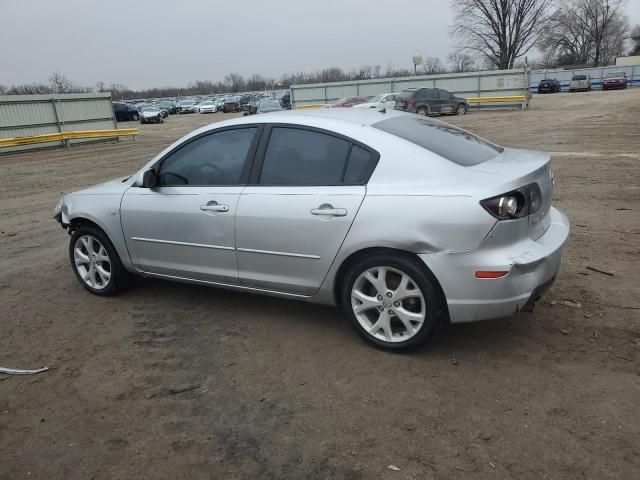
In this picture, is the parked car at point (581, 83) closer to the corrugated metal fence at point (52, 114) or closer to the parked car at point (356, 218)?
A: the corrugated metal fence at point (52, 114)

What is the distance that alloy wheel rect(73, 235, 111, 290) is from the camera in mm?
4871

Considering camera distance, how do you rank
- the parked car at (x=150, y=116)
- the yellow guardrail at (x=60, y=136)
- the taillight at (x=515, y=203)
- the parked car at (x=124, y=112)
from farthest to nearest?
the parked car at (x=124, y=112) < the parked car at (x=150, y=116) < the yellow guardrail at (x=60, y=136) < the taillight at (x=515, y=203)

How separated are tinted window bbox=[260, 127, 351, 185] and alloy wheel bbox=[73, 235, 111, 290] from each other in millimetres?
1915

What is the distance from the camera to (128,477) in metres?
2.60

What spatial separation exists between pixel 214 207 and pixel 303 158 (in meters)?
0.78

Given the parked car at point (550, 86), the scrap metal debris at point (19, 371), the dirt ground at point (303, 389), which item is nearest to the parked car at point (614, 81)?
the parked car at point (550, 86)

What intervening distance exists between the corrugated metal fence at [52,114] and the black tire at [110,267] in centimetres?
1856

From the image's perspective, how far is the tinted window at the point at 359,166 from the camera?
3.53m

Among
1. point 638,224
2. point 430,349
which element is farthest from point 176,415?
point 638,224

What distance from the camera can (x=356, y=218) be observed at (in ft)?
11.3

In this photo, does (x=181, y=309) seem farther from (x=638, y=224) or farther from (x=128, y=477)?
(x=638, y=224)

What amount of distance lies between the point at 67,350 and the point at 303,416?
6.60ft

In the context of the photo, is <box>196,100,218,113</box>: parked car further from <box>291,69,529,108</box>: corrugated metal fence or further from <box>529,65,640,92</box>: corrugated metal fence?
<box>529,65,640,92</box>: corrugated metal fence

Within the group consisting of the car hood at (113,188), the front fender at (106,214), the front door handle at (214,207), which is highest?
the car hood at (113,188)
